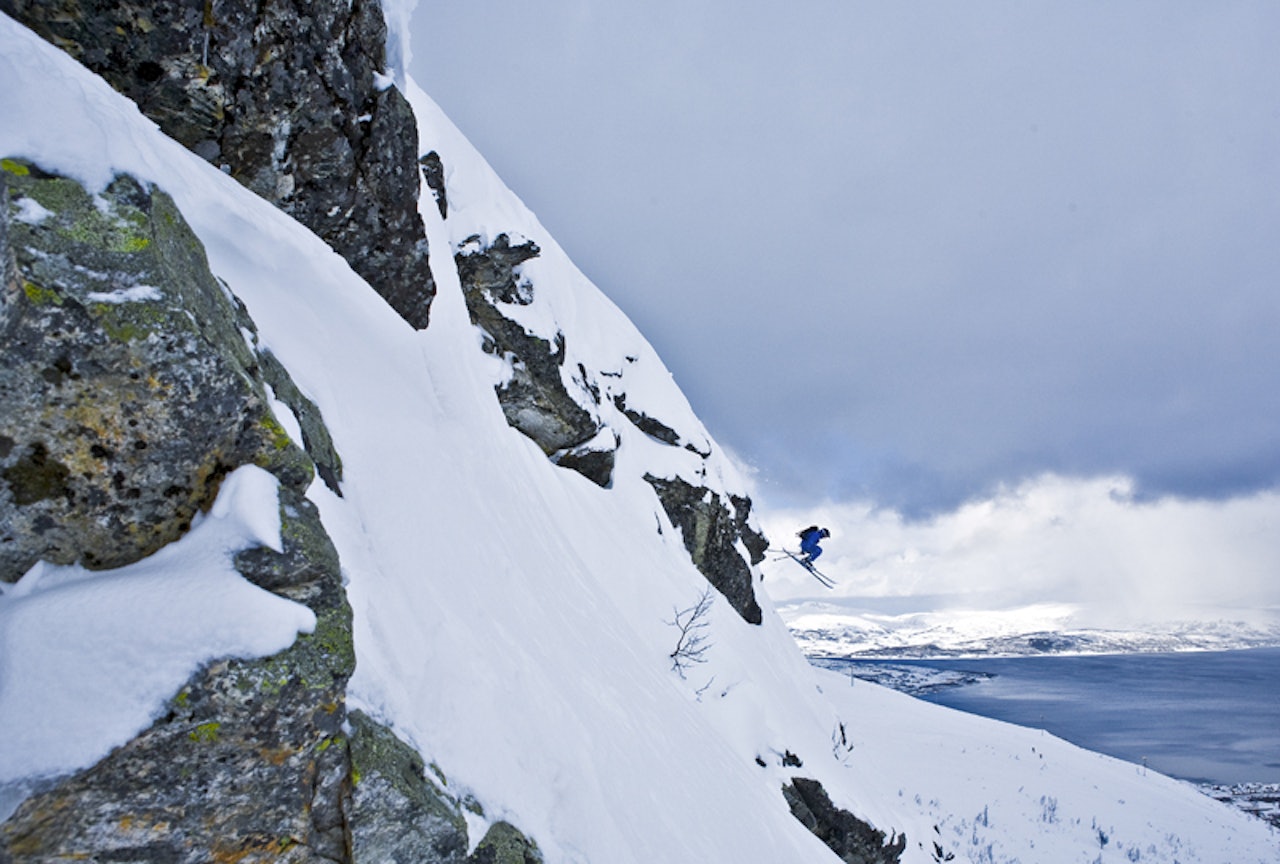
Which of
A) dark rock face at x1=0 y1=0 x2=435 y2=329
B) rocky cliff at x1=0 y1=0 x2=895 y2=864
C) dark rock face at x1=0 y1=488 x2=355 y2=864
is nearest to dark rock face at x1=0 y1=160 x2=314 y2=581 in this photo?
rocky cliff at x1=0 y1=0 x2=895 y2=864

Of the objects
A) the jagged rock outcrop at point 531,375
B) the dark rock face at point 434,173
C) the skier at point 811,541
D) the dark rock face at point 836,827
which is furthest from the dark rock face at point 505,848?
the skier at point 811,541

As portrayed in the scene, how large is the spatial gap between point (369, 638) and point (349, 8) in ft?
19.1

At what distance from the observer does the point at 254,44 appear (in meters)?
5.31

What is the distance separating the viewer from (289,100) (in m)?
5.61

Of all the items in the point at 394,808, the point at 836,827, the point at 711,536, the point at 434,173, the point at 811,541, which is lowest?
the point at 836,827

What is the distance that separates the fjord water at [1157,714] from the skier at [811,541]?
35956 millimetres

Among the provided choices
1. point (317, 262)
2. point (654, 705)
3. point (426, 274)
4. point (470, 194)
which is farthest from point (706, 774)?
point (470, 194)

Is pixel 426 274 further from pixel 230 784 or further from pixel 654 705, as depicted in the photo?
pixel 230 784

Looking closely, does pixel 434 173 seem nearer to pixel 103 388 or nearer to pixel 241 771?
pixel 103 388

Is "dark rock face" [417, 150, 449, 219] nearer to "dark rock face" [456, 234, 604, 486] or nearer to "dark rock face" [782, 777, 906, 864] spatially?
"dark rock face" [456, 234, 604, 486]

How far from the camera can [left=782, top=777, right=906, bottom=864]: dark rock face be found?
29.2 feet

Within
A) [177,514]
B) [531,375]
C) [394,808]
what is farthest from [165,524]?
[531,375]

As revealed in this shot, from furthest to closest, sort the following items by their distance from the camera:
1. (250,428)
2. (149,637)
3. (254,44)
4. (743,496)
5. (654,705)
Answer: (743,496) → (654,705) → (254,44) → (250,428) → (149,637)

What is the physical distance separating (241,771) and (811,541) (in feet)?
56.6
